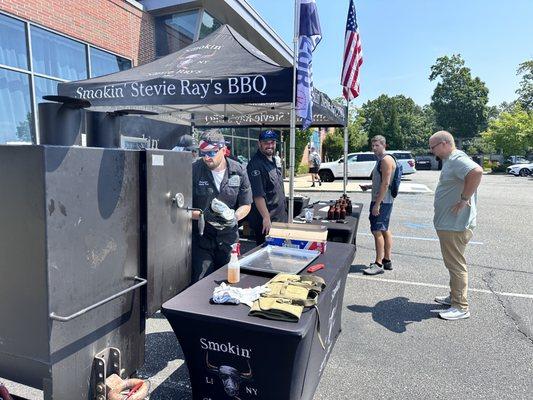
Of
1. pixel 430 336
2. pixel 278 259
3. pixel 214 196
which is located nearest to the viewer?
pixel 278 259

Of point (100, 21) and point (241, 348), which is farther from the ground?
point (100, 21)

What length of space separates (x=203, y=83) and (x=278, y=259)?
9.21ft

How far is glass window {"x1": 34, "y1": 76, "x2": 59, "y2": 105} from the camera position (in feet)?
24.7

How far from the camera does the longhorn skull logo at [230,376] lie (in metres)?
2.06

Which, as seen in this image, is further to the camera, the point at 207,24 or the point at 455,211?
the point at 207,24

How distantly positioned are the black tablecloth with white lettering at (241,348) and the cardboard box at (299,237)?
2.46 ft

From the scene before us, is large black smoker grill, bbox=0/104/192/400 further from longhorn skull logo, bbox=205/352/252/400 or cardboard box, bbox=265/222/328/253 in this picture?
cardboard box, bbox=265/222/328/253

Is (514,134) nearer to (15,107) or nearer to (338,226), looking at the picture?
(338,226)

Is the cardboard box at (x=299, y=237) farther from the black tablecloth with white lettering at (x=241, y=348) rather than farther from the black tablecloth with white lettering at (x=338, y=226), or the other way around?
the black tablecloth with white lettering at (x=338, y=226)

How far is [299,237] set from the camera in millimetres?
3131

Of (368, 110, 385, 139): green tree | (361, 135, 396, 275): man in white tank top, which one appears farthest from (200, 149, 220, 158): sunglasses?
(368, 110, 385, 139): green tree

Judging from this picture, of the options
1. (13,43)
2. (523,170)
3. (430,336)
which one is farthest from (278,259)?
(523,170)

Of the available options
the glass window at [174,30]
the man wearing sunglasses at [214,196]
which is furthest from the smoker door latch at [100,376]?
the glass window at [174,30]

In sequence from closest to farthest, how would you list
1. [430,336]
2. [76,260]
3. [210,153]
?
[76,260] → [210,153] → [430,336]
